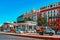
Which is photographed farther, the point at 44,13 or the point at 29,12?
the point at 29,12

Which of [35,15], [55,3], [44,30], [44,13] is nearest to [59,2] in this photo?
[55,3]

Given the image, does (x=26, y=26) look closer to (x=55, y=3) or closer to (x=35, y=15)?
(x=55, y=3)

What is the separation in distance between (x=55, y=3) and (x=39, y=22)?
3234 cm

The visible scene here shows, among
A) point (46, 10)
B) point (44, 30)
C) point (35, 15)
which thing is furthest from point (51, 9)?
point (44, 30)

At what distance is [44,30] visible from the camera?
46.4 meters

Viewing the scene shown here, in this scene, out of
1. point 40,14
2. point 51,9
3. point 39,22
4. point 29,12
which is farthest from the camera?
point 29,12

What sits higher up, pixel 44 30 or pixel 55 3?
pixel 55 3

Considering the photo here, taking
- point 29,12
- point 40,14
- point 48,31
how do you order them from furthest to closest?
point 29,12 < point 40,14 < point 48,31

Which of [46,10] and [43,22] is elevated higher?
[46,10]

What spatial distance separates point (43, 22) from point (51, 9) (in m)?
26.5

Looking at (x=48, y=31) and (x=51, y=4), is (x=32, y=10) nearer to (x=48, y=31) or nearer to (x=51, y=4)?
(x=51, y=4)

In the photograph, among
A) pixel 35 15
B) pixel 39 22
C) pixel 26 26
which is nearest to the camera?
pixel 26 26

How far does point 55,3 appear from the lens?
120 meters

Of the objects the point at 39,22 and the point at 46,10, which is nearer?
the point at 39,22
